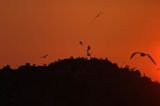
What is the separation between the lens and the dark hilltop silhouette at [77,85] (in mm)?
34562

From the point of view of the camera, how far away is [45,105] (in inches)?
1320

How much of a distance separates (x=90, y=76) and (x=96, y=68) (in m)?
1.25

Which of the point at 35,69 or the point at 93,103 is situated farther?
the point at 35,69

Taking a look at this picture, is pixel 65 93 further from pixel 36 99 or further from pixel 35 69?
pixel 35 69

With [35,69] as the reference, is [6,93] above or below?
below

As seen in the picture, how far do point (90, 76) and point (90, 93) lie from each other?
239 centimetres

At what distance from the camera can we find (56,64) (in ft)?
131

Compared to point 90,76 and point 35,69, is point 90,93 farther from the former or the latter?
point 35,69

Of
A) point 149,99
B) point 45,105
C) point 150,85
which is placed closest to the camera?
point 45,105

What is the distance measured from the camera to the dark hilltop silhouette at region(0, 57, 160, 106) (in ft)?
113

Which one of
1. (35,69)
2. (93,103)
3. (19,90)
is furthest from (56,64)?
(93,103)

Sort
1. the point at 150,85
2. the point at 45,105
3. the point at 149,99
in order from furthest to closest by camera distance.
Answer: the point at 150,85, the point at 149,99, the point at 45,105

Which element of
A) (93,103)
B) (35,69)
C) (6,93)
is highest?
(35,69)

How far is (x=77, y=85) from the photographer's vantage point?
36.2m
